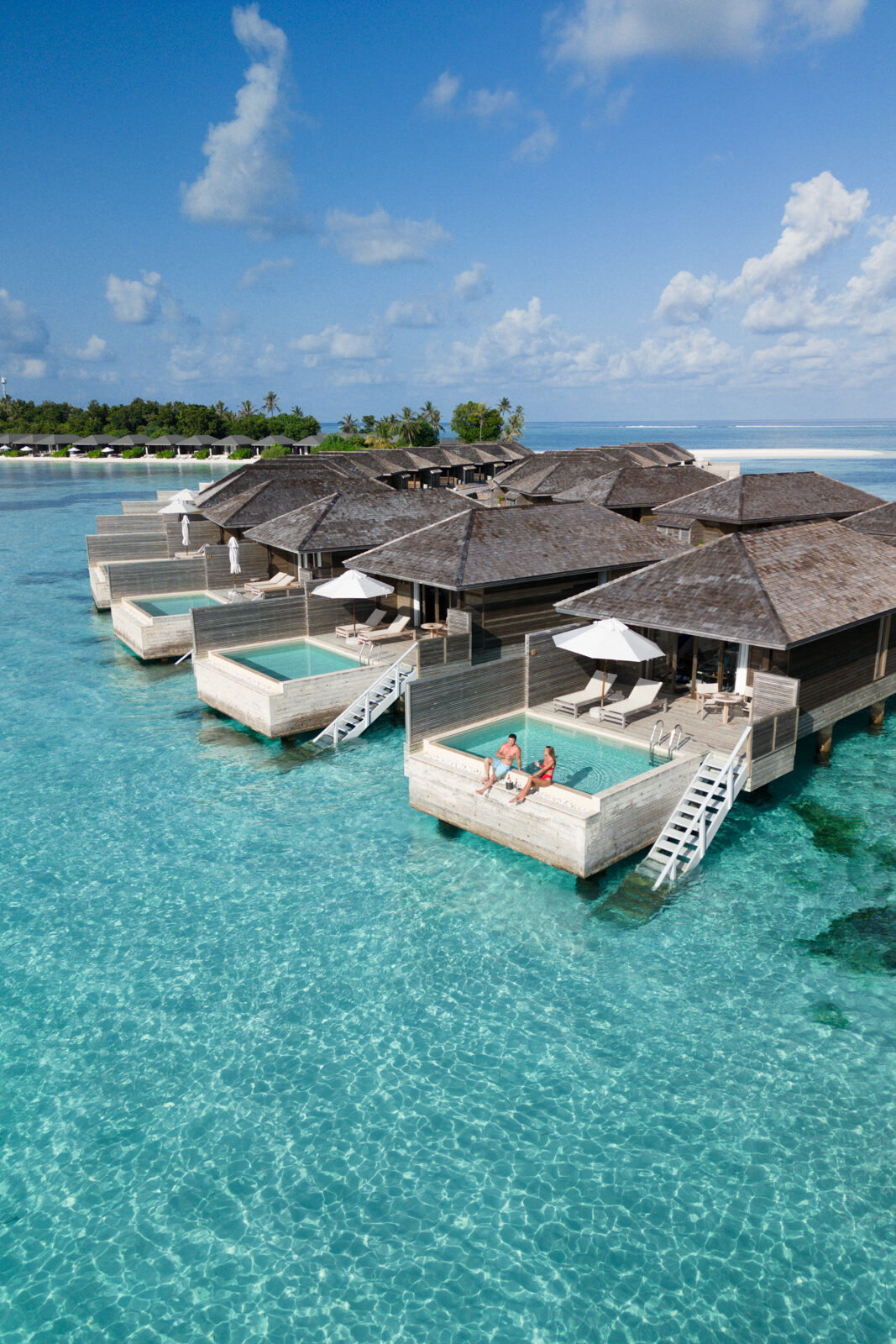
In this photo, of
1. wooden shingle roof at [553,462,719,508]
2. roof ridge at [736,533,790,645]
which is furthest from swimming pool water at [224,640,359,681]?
wooden shingle roof at [553,462,719,508]

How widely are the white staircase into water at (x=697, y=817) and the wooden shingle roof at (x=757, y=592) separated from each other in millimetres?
2298

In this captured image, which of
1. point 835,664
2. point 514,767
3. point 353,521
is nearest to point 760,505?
point 835,664

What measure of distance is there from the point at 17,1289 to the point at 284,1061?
3258 mm

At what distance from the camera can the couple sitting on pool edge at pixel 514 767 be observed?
1369 centimetres

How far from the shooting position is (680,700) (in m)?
18.1

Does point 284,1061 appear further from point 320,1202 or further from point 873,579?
point 873,579

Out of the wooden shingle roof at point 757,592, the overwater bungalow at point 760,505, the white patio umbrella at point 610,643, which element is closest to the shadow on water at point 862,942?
the wooden shingle roof at point 757,592

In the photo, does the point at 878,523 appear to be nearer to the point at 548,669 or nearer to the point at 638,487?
the point at 638,487

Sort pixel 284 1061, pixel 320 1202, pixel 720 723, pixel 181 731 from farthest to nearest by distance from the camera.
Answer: pixel 181 731
pixel 720 723
pixel 284 1061
pixel 320 1202

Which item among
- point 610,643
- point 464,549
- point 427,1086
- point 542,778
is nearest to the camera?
point 427,1086

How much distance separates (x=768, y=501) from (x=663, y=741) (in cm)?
1676

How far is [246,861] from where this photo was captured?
47.8 ft

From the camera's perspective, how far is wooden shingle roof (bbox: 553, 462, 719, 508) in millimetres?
35375

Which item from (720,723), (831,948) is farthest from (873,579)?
(831,948)
